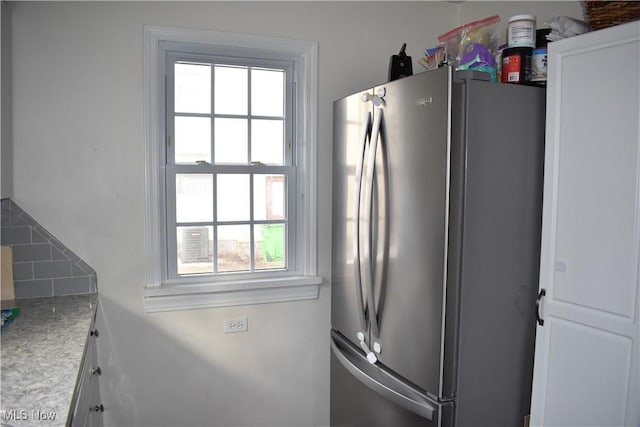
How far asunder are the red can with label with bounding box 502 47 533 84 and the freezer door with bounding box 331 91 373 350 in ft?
1.60

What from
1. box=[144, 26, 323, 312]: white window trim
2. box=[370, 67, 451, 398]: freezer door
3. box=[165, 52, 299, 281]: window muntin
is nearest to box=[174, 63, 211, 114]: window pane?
box=[165, 52, 299, 281]: window muntin

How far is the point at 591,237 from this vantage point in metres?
1.39

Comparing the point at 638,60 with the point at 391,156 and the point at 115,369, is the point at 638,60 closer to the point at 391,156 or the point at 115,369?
the point at 391,156

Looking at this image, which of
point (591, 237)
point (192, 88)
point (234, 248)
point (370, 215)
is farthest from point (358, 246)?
point (192, 88)

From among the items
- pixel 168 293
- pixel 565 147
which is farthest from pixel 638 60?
pixel 168 293

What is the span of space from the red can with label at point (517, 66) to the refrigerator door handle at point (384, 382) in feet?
3.67

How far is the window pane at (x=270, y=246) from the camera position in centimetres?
236

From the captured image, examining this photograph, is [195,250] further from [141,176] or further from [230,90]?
[230,90]

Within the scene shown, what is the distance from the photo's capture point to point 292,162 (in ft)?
7.80

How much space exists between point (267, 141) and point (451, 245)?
1.18m

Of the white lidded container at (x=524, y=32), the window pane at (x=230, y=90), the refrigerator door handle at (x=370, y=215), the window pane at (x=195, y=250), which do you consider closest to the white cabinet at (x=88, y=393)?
the window pane at (x=195, y=250)

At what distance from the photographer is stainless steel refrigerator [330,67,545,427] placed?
1490 mm

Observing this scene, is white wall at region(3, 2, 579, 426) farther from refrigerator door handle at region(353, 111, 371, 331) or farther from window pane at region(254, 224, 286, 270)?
refrigerator door handle at region(353, 111, 371, 331)

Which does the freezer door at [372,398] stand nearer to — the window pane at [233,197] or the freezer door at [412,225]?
the freezer door at [412,225]
